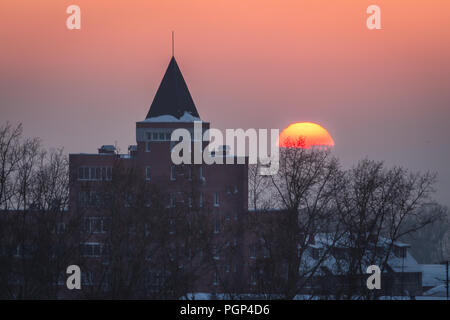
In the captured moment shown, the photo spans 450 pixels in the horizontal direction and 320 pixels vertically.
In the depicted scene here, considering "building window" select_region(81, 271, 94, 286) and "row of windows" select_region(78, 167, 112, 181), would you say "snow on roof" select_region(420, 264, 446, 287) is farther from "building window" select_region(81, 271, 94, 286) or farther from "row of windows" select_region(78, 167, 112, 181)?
"building window" select_region(81, 271, 94, 286)

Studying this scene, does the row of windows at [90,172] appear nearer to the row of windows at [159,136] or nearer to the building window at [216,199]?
the row of windows at [159,136]

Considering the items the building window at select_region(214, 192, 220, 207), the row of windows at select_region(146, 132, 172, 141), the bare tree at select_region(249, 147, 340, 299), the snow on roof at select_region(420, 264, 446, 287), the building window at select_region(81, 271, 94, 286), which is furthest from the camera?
the row of windows at select_region(146, 132, 172, 141)

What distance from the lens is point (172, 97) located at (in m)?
106

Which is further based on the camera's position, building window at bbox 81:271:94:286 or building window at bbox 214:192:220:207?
building window at bbox 214:192:220:207

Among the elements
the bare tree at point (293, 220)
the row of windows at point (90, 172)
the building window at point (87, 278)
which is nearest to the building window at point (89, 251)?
the building window at point (87, 278)

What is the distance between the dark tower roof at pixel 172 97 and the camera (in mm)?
105312

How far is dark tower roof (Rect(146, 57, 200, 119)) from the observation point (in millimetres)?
105312

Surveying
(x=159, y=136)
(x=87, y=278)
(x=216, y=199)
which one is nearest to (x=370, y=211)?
(x=87, y=278)

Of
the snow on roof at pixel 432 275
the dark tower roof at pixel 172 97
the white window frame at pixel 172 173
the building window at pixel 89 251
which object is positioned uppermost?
the dark tower roof at pixel 172 97

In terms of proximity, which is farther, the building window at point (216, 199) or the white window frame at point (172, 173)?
the building window at point (216, 199)

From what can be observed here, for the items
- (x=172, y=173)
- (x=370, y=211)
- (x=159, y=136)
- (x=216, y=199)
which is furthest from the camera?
(x=159, y=136)

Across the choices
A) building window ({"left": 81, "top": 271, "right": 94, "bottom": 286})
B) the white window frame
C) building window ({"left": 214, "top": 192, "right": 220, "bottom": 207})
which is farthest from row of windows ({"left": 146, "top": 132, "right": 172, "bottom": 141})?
building window ({"left": 81, "top": 271, "right": 94, "bottom": 286})

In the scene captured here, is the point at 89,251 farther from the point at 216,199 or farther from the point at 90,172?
the point at 216,199
